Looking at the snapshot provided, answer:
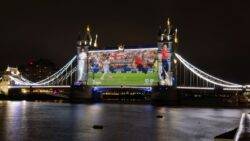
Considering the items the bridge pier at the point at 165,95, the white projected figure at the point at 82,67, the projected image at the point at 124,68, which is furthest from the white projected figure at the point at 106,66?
the bridge pier at the point at 165,95

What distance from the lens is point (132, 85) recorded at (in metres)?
141

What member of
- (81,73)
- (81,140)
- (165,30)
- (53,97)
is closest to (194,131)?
(81,140)

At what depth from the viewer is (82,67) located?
155 metres

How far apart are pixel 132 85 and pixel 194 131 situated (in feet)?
315

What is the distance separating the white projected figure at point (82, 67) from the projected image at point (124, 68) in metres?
1.81

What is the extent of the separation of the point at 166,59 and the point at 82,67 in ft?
90.8

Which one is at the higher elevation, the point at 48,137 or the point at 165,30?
the point at 165,30

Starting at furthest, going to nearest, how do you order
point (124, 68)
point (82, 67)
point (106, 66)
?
point (82, 67) < point (106, 66) < point (124, 68)

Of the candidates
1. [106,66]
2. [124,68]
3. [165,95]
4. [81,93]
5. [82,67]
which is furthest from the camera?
A: [82,67]

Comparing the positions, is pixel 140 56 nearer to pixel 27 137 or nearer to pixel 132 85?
pixel 132 85

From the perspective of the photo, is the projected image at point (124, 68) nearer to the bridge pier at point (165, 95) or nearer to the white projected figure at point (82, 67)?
the white projected figure at point (82, 67)

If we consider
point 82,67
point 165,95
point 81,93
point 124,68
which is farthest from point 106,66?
point 165,95

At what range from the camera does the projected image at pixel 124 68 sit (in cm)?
13962

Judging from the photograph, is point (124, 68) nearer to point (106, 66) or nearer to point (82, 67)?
point (106, 66)
